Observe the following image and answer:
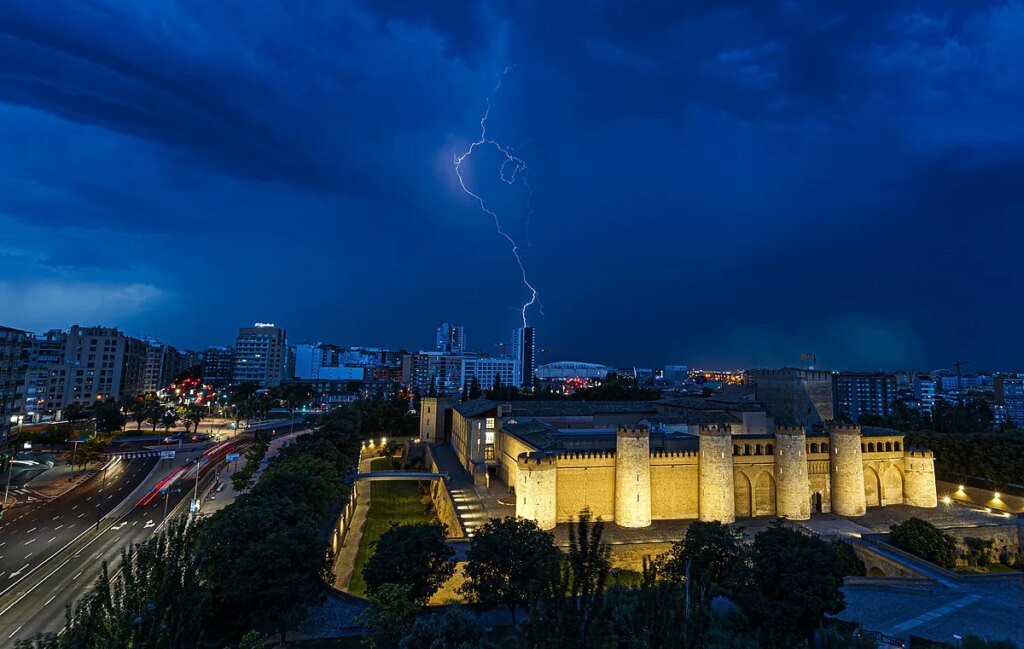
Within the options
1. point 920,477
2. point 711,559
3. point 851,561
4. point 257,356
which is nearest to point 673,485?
point 851,561

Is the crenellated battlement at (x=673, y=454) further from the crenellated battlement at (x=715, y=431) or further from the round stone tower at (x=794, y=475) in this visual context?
the round stone tower at (x=794, y=475)

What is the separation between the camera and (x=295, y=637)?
73.5 ft

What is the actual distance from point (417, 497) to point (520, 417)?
12.3 m

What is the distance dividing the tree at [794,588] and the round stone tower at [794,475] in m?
13.1

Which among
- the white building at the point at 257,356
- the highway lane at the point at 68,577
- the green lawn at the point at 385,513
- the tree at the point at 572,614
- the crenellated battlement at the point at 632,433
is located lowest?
the green lawn at the point at 385,513

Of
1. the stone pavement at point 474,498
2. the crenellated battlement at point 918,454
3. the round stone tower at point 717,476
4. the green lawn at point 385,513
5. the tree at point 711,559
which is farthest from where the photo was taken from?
the crenellated battlement at point 918,454

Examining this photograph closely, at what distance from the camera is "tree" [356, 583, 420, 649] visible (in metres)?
18.3

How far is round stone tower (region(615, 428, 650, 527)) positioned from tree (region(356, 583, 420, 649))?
55.8 ft

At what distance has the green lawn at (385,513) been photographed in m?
32.4

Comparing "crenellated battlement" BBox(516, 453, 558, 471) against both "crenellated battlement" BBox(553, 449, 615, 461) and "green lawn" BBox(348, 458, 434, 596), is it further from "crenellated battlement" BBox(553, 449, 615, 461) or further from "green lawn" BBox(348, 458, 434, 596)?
"green lawn" BBox(348, 458, 434, 596)

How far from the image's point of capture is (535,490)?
3139 centimetres

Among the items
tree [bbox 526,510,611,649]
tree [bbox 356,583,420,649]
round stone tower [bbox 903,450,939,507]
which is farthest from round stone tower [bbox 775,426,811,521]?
tree [bbox 526,510,611,649]

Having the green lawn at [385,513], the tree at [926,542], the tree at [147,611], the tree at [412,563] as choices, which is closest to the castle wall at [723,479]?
the tree at [926,542]

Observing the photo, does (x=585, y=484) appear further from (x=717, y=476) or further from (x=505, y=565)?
(x=505, y=565)
